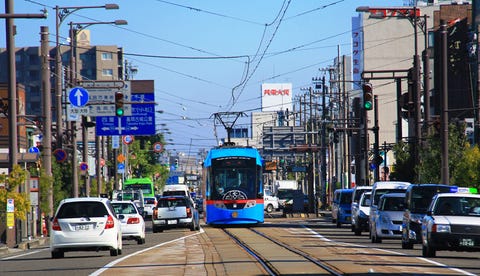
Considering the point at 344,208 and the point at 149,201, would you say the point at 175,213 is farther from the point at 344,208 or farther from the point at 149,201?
the point at 149,201

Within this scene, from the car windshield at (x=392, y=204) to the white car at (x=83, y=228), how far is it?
11.1 m

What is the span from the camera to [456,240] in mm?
27609

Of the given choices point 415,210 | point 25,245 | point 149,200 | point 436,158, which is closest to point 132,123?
point 149,200

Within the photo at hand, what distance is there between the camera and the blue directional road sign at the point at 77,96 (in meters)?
56.8

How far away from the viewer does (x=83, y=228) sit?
100 feet

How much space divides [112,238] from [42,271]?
5584mm

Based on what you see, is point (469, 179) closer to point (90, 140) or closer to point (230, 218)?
point (230, 218)

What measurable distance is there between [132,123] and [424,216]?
42301 millimetres

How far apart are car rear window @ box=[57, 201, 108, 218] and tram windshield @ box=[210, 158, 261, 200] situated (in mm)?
20592

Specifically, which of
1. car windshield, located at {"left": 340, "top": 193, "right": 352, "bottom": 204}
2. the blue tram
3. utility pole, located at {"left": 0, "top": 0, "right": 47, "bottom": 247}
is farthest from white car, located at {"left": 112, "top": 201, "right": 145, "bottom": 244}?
car windshield, located at {"left": 340, "top": 193, "right": 352, "bottom": 204}

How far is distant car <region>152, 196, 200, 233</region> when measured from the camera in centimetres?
5144

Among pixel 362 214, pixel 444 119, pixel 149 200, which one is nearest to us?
pixel 362 214

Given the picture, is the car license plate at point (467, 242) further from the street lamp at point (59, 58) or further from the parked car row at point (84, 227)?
the street lamp at point (59, 58)

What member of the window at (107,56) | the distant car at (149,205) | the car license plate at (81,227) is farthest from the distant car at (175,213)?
the window at (107,56)
